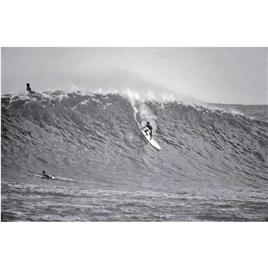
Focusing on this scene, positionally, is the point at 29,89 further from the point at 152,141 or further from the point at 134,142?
the point at 152,141

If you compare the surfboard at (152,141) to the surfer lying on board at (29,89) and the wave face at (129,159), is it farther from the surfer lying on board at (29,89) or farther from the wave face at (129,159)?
the surfer lying on board at (29,89)

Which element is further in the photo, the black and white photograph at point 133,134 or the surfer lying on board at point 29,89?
the surfer lying on board at point 29,89

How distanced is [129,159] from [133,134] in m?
0.34

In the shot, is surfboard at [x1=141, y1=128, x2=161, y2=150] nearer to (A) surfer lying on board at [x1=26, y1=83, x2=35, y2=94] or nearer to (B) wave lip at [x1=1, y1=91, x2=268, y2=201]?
(B) wave lip at [x1=1, y1=91, x2=268, y2=201]

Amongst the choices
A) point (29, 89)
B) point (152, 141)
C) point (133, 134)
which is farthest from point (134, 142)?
point (29, 89)

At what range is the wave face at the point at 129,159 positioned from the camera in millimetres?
5883

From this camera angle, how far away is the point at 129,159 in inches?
244

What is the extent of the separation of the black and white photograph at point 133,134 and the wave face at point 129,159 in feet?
0.04

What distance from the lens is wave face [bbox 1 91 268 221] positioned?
5.88 m

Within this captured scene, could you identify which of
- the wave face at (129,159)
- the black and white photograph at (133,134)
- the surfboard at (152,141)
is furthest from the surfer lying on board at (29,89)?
the surfboard at (152,141)

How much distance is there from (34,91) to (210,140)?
2225 mm

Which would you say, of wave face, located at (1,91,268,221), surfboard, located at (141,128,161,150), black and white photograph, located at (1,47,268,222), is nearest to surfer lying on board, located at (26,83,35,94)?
black and white photograph, located at (1,47,268,222)

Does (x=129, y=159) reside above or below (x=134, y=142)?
below

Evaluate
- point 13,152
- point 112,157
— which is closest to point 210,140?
point 112,157
